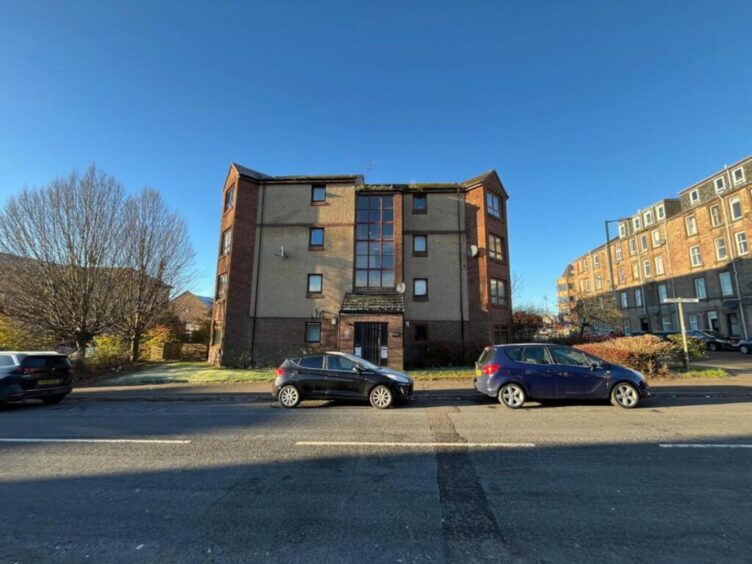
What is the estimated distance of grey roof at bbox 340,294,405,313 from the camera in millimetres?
18906

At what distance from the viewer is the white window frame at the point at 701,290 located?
3691 centimetres

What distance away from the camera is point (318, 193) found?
76.7 ft

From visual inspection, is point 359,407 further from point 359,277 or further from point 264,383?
point 359,277

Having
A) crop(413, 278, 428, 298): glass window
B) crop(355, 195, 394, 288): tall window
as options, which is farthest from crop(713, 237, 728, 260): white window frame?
crop(355, 195, 394, 288): tall window

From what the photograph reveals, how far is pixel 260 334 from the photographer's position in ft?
70.6

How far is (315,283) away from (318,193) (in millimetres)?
5726

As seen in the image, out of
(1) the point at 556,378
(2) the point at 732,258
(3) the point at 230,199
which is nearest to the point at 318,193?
(3) the point at 230,199

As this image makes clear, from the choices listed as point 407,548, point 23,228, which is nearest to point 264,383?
point 407,548

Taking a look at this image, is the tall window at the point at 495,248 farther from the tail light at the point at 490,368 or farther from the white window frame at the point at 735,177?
the white window frame at the point at 735,177

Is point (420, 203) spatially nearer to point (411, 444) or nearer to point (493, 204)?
point (493, 204)

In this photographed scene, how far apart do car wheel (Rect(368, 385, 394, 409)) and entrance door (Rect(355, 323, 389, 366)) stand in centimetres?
860

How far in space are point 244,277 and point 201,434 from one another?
15.7 meters

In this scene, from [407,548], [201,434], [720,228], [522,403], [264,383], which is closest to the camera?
[407,548]

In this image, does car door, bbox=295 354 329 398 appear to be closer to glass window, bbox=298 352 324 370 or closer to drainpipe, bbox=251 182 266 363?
glass window, bbox=298 352 324 370
